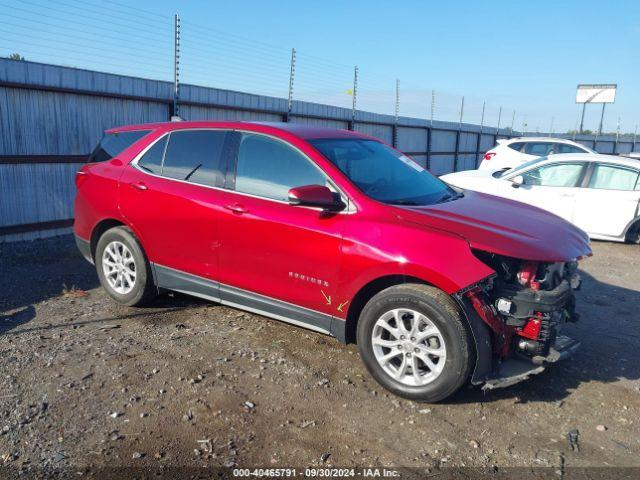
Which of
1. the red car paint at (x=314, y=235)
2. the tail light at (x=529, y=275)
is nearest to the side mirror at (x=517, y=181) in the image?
the red car paint at (x=314, y=235)

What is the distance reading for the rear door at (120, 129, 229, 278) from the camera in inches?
180

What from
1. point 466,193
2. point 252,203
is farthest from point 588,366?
point 252,203

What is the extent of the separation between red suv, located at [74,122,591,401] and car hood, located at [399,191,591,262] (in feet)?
0.05

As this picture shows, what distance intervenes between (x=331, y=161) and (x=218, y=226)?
42.8 inches

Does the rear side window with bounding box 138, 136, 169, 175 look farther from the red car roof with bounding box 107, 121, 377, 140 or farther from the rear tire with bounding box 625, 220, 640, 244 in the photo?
the rear tire with bounding box 625, 220, 640, 244

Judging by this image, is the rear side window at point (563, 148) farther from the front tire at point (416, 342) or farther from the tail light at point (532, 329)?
the front tire at point (416, 342)

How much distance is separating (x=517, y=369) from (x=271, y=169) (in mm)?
2343

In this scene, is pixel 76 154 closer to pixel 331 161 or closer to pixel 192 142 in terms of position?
pixel 192 142

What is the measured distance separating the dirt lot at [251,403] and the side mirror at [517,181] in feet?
13.2

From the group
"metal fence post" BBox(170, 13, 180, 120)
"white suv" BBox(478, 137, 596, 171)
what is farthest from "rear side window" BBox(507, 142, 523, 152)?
"metal fence post" BBox(170, 13, 180, 120)

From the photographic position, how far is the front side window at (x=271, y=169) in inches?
164

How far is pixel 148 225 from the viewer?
492cm

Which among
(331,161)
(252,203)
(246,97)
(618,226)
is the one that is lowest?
(618,226)

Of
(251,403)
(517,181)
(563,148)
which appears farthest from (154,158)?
(563,148)
